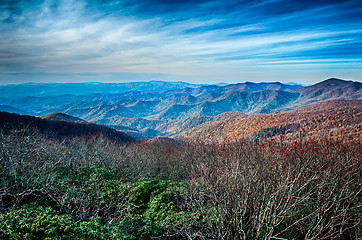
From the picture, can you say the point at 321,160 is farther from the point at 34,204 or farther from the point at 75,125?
the point at 75,125

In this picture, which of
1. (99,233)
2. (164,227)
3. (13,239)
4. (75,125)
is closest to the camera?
(13,239)

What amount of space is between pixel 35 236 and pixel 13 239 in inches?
20.1

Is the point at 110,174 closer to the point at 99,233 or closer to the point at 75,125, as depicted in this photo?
the point at 99,233

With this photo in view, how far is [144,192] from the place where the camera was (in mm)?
10602

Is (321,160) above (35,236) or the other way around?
above

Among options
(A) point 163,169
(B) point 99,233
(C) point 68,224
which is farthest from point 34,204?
(A) point 163,169

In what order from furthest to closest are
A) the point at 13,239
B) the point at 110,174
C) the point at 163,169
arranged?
1. the point at 163,169
2. the point at 110,174
3. the point at 13,239

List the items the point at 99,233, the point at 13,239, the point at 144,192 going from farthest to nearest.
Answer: the point at 144,192 < the point at 99,233 < the point at 13,239

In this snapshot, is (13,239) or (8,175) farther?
(8,175)

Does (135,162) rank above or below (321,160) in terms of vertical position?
below

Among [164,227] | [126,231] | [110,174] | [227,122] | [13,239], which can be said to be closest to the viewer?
[13,239]

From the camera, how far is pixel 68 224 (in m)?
5.95

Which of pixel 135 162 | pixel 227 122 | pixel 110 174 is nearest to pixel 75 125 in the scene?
pixel 135 162

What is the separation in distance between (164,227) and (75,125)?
80.7m
